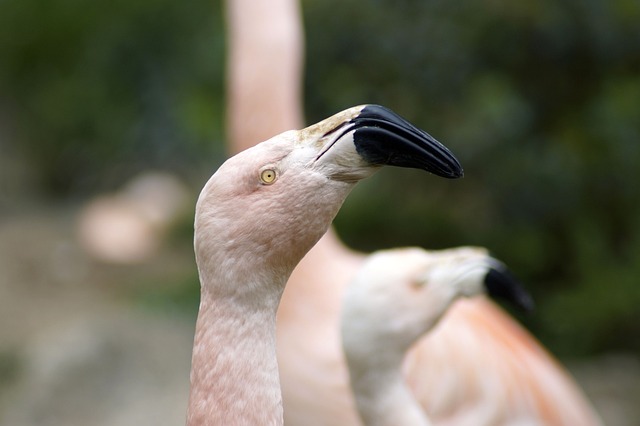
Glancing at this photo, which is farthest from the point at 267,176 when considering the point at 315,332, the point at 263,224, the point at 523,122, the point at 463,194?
the point at 463,194

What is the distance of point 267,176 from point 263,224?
80mm

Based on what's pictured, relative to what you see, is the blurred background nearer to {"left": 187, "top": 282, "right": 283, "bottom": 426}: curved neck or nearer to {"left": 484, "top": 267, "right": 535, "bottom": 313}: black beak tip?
{"left": 484, "top": 267, "right": 535, "bottom": 313}: black beak tip

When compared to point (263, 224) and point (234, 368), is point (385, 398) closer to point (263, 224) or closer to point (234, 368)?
point (234, 368)

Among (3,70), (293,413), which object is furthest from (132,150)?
(293,413)

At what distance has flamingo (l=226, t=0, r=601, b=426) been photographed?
3074 millimetres

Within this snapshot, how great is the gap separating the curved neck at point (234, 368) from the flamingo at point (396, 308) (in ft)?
2.06

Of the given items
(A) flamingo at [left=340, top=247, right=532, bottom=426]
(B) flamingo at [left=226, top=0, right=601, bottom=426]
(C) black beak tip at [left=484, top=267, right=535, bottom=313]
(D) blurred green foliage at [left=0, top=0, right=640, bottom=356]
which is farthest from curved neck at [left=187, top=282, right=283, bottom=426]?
(D) blurred green foliage at [left=0, top=0, right=640, bottom=356]

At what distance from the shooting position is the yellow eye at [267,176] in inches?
62.3

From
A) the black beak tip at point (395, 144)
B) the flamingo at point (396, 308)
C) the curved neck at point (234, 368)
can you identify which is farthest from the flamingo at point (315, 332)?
the black beak tip at point (395, 144)

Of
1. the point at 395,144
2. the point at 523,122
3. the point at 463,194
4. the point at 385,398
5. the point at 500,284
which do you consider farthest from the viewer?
the point at 463,194

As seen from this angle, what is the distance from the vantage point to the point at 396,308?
2277mm

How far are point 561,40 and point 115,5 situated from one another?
477 centimetres

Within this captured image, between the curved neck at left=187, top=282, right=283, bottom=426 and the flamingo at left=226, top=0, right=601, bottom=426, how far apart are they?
1.41 meters

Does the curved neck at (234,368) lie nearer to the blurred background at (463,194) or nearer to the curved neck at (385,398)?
the curved neck at (385,398)
